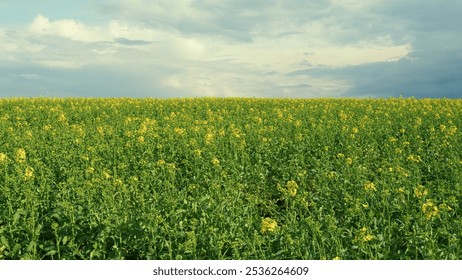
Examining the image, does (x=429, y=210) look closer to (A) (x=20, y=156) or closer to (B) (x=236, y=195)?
(B) (x=236, y=195)

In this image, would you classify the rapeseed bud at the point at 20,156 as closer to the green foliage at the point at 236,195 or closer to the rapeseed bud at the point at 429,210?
the green foliage at the point at 236,195

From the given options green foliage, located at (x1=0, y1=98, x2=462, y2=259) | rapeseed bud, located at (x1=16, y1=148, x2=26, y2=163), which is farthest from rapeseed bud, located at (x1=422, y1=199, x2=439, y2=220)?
rapeseed bud, located at (x1=16, y1=148, x2=26, y2=163)

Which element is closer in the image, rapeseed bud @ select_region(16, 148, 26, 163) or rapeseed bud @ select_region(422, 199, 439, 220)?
rapeseed bud @ select_region(422, 199, 439, 220)

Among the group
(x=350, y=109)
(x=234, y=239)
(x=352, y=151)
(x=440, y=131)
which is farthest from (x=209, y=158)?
(x=350, y=109)

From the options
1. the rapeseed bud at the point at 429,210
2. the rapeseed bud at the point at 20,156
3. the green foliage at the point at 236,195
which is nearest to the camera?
the green foliage at the point at 236,195

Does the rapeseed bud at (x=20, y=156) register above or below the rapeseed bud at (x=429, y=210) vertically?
above

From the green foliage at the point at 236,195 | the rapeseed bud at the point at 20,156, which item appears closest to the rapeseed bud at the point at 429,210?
the green foliage at the point at 236,195

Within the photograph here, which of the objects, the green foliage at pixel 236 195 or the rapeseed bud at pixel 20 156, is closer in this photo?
the green foliage at pixel 236 195

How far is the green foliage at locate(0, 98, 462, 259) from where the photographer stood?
6.04 m

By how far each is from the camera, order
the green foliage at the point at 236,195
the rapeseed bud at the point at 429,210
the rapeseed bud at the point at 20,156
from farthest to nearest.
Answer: the rapeseed bud at the point at 20,156, the rapeseed bud at the point at 429,210, the green foliage at the point at 236,195

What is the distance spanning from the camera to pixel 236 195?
26.9 ft

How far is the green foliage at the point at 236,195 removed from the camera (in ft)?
19.8

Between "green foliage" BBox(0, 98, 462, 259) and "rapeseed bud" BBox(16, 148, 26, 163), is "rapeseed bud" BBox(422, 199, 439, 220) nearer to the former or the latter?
"green foliage" BBox(0, 98, 462, 259)

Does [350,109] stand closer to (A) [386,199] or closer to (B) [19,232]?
(A) [386,199]
